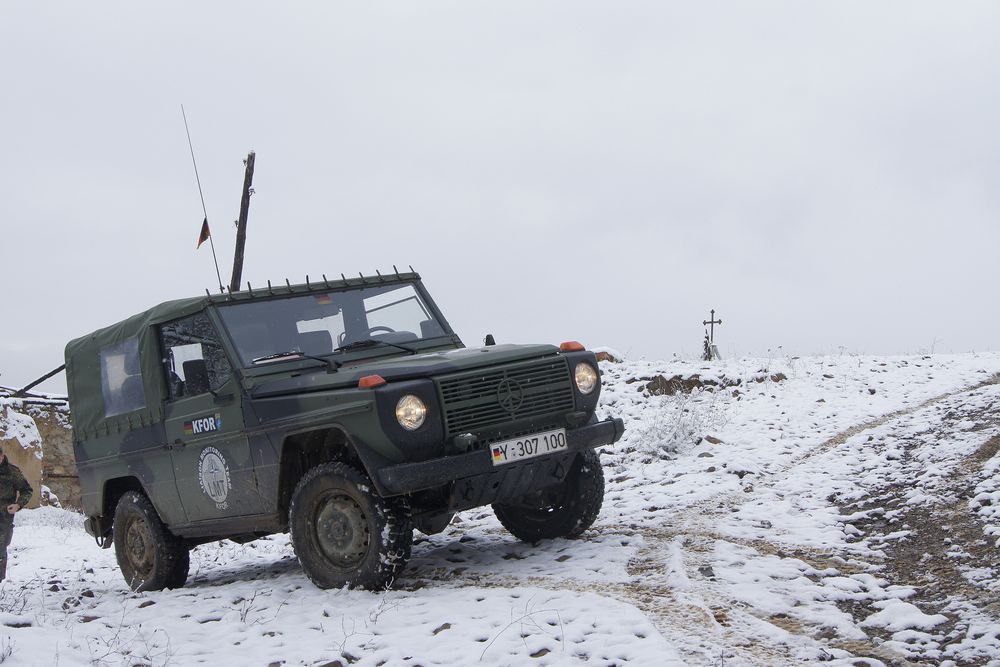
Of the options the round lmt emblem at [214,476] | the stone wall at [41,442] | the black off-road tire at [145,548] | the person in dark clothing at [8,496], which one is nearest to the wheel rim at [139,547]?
the black off-road tire at [145,548]

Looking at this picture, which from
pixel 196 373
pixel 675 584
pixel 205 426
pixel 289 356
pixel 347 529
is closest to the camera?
pixel 675 584

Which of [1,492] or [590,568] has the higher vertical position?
[1,492]

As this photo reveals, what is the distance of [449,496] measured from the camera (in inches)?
239

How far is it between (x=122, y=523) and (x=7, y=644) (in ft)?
11.0

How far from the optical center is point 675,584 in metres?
5.61

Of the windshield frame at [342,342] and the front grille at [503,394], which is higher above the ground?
the windshield frame at [342,342]

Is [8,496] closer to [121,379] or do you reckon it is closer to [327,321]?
[121,379]

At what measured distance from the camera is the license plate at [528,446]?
604 cm

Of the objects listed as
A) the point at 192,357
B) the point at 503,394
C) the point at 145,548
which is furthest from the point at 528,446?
the point at 145,548

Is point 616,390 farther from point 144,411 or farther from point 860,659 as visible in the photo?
point 860,659

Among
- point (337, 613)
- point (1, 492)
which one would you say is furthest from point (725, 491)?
point (1, 492)

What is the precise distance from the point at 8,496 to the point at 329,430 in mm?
4385

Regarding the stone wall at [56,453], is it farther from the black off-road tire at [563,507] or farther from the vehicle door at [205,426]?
the black off-road tire at [563,507]

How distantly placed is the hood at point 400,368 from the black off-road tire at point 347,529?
1.81ft
